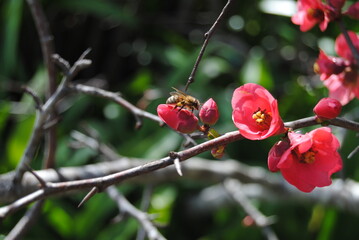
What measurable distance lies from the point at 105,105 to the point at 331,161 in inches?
64.3

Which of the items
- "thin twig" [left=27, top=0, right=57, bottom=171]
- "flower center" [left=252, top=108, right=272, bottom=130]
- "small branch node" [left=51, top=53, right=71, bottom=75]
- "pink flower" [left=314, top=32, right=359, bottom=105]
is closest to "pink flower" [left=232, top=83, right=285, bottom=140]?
"flower center" [left=252, top=108, right=272, bottom=130]

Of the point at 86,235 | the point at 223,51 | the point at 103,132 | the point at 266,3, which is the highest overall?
the point at 266,3

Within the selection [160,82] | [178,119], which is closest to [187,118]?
[178,119]

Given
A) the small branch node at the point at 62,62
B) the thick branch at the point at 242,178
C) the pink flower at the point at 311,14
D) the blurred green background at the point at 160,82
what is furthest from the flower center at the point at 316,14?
the blurred green background at the point at 160,82

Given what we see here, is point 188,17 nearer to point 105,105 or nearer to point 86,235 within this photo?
point 105,105

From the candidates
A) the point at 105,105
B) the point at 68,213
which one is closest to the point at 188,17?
the point at 105,105

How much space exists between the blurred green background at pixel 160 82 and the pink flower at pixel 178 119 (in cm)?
90

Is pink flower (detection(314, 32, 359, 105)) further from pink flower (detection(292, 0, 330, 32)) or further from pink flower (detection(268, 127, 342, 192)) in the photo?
pink flower (detection(268, 127, 342, 192))

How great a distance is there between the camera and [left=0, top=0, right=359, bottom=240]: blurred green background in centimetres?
173

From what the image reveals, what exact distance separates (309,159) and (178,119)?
0.62 ft

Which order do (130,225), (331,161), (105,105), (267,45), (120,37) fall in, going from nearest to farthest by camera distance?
(331,161), (130,225), (105,105), (267,45), (120,37)

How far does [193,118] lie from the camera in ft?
2.28

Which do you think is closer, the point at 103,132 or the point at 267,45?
the point at 103,132

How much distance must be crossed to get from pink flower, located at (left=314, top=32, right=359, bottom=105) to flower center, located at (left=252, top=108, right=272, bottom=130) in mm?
234
